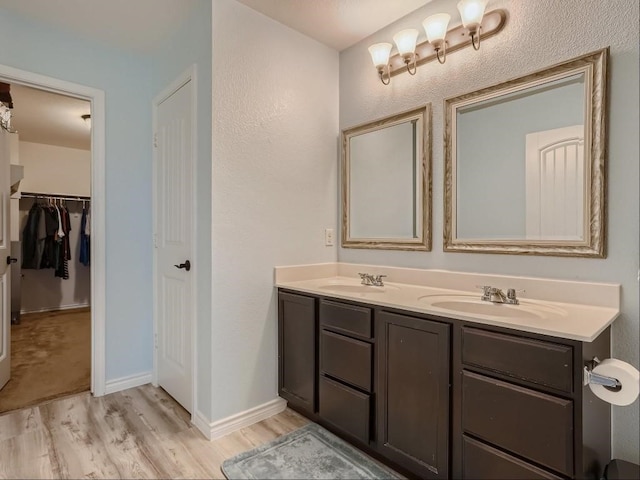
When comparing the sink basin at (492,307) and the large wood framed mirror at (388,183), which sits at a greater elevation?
the large wood framed mirror at (388,183)

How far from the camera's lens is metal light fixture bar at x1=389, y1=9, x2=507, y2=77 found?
5.60ft

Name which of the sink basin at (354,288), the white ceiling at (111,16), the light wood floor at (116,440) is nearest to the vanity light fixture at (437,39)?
the white ceiling at (111,16)

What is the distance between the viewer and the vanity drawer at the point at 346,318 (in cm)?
167

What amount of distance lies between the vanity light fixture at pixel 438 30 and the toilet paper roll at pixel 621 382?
1.55 m

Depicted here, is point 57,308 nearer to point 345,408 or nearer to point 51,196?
point 51,196

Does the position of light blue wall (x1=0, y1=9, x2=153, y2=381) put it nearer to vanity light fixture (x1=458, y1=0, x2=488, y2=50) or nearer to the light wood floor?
the light wood floor

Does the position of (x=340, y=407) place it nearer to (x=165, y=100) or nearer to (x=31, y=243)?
(x=165, y=100)

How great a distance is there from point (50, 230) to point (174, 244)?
11.8 ft

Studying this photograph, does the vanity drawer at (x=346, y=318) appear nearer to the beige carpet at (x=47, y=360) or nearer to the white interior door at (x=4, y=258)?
the beige carpet at (x=47, y=360)

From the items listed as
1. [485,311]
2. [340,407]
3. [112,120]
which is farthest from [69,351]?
[485,311]

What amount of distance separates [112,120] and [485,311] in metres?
2.59

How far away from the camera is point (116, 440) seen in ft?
6.09

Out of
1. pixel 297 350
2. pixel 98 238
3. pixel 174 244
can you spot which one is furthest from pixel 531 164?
pixel 98 238

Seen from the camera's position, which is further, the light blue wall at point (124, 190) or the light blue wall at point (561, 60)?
the light blue wall at point (124, 190)
